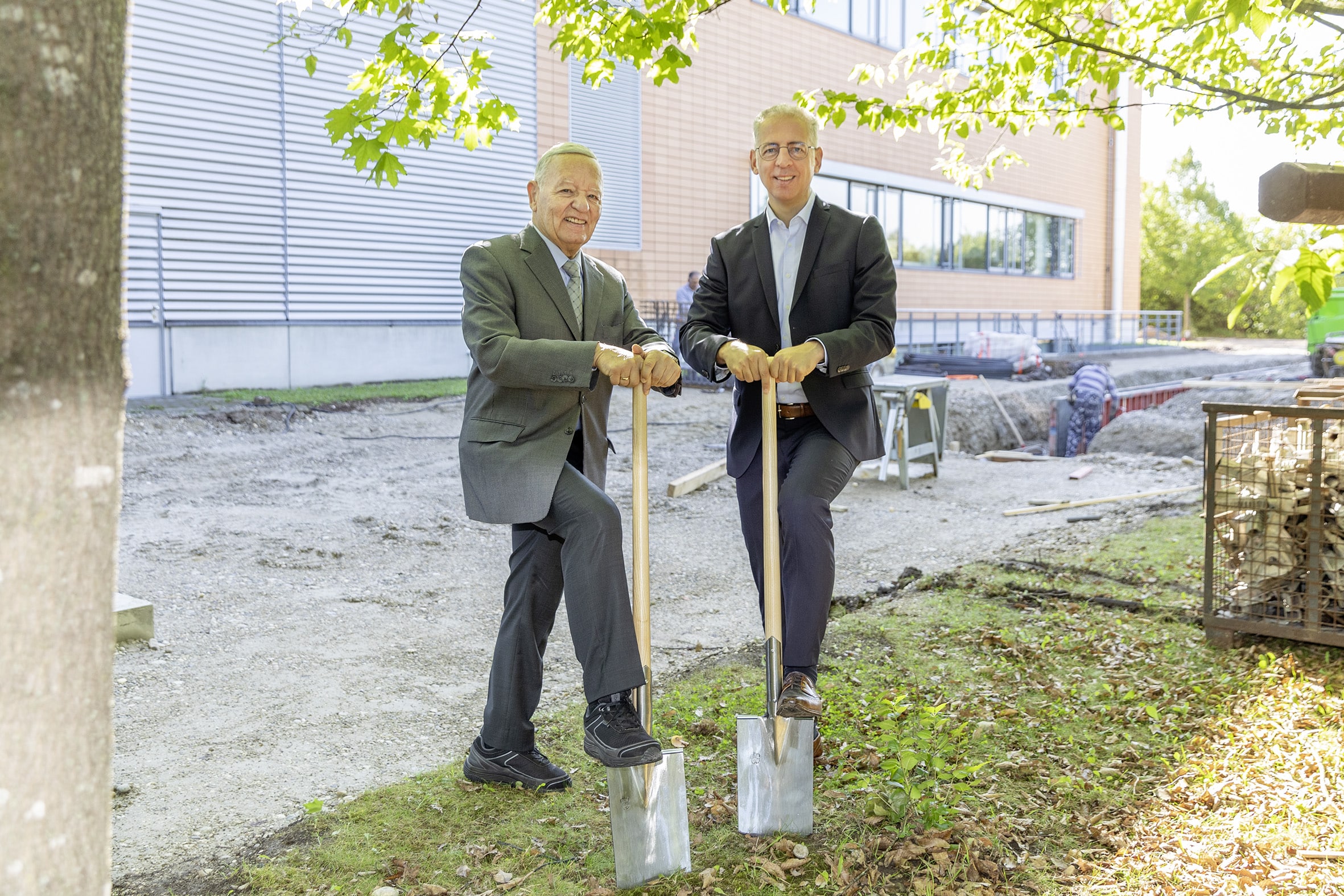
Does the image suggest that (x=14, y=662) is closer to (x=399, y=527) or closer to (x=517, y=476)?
(x=517, y=476)

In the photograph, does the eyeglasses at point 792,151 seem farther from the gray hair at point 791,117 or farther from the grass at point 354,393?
the grass at point 354,393

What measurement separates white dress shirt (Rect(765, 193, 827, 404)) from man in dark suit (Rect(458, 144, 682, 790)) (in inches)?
18.4

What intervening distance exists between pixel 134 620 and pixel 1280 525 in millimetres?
5080

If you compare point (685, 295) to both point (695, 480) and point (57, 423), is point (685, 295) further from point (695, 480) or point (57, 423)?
point (57, 423)

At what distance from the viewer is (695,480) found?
9852 millimetres

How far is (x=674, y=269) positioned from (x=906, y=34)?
9.25m

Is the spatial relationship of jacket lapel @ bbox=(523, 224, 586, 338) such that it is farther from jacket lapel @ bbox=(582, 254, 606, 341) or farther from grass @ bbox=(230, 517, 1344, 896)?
grass @ bbox=(230, 517, 1344, 896)

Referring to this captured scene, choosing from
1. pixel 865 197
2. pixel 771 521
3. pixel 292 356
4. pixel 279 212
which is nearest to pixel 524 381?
pixel 771 521

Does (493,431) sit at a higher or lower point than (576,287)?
lower

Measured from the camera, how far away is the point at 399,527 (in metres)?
7.96

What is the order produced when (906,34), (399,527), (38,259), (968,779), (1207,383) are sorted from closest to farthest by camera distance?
(38,259)
(968,779)
(399,527)
(1207,383)
(906,34)

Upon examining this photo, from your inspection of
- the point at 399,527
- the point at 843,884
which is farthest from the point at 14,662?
the point at 399,527

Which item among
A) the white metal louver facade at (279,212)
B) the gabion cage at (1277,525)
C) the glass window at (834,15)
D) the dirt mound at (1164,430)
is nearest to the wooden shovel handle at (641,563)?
the gabion cage at (1277,525)

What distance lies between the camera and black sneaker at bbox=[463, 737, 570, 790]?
3586mm
